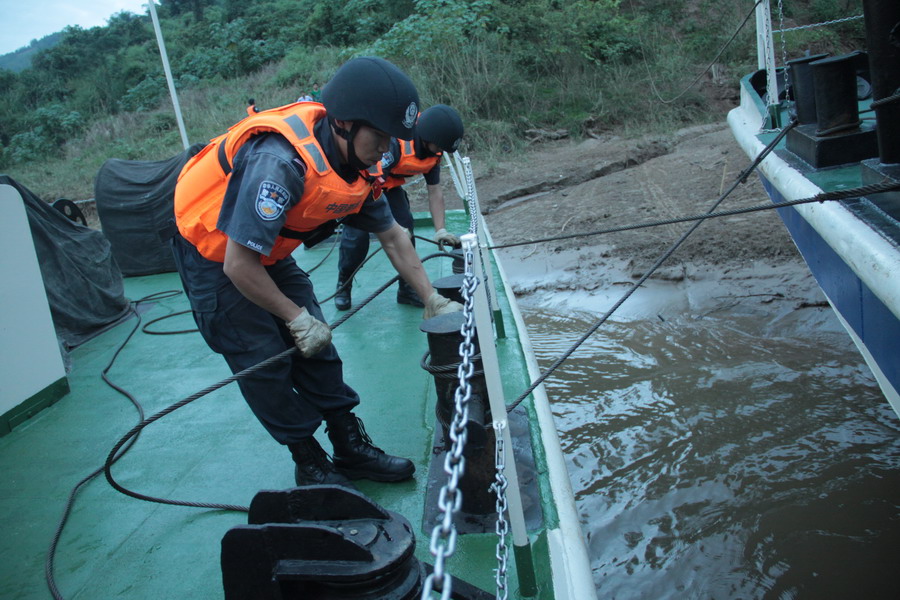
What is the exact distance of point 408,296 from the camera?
5.18 m

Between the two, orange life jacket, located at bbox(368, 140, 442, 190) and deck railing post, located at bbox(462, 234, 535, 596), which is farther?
orange life jacket, located at bbox(368, 140, 442, 190)

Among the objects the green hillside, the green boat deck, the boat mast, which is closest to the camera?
the green boat deck

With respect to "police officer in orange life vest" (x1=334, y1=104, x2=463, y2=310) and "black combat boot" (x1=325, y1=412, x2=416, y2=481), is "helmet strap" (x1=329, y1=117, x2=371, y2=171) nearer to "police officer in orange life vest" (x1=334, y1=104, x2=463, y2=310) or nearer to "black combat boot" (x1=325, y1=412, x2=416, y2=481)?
"black combat boot" (x1=325, y1=412, x2=416, y2=481)

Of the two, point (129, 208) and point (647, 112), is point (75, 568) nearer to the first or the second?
point (129, 208)

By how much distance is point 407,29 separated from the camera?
15.8m

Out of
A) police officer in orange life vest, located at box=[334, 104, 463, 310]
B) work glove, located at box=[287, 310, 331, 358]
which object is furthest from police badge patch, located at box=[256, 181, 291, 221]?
police officer in orange life vest, located at box=[334, 104, 463, 310]

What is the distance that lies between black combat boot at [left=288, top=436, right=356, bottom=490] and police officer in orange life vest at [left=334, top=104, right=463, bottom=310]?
1.90 metres

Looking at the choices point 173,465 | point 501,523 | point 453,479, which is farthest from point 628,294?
point 173,465

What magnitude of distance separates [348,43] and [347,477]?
22.6m

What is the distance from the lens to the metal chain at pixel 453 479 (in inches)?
31.8

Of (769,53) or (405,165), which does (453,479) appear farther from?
(769,53)

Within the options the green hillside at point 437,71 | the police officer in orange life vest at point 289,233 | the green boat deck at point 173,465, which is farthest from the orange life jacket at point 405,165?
the green hillside at point 437,71

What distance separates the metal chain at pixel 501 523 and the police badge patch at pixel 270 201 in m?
0.97

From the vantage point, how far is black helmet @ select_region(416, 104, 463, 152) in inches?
181
